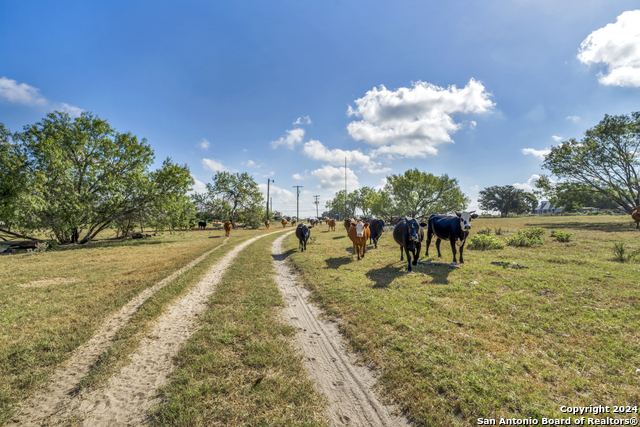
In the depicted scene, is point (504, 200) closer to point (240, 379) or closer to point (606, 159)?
point (606, 159)

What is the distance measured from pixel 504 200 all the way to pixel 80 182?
121m

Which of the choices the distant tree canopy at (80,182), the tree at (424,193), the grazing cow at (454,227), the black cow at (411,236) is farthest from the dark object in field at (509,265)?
the tree at (424,193)

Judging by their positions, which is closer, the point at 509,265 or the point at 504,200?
the point at 509,265

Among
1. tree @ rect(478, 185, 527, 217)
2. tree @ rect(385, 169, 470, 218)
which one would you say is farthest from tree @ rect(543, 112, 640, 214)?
tree @ rect(478, 185, 527, 217)

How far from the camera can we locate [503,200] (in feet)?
312

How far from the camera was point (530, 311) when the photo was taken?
5590mm

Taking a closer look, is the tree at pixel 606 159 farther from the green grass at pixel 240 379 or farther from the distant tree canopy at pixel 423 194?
the green grass at pixel 240 379

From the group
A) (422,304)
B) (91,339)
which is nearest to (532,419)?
(422,304)


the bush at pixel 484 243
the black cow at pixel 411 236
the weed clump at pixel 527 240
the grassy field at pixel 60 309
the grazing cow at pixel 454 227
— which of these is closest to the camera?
the grassy field at pixel 60 309

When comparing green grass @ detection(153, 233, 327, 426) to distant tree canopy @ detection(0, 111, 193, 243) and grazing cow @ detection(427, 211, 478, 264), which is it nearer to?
grazing cow @ detection(427, 211, 478, 264)

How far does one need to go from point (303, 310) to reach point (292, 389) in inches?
123

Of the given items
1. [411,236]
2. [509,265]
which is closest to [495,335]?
[411,236]

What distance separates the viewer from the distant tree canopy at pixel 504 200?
93.4 metres

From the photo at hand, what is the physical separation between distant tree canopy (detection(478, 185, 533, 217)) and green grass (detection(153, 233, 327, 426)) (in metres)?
115
